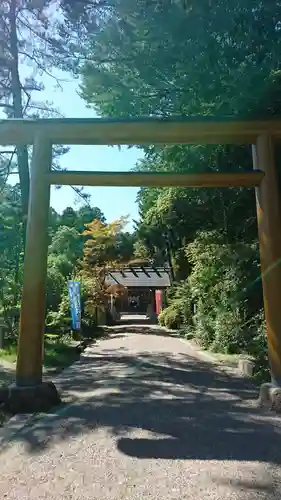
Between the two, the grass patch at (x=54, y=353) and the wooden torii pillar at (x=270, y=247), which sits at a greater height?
the wooden torii pillar at (x=270, y=247)

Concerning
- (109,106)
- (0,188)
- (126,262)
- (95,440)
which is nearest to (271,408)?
(95,440)

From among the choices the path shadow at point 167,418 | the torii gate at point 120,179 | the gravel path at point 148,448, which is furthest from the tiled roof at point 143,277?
the torii gate at point 120,179

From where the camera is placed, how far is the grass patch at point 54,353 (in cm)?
1023

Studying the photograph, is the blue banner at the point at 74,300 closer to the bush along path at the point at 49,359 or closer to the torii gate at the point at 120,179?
the bush along path at the point at 49,359

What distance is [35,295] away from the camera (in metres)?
5.85

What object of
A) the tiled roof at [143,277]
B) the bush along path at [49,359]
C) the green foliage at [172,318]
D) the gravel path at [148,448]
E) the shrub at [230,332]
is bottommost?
the gravel path at [148,448]

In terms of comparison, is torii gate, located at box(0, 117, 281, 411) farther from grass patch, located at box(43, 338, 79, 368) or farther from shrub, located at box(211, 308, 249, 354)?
shrub, located at box(211, 308, 249, 354)

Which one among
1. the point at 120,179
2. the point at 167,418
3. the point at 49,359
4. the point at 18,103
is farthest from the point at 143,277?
the point at 167,418

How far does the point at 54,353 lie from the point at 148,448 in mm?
7659

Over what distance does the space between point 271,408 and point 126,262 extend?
22839mm

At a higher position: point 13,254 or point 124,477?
point 13,254

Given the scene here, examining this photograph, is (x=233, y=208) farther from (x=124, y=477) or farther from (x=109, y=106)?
(x=124, y=477)

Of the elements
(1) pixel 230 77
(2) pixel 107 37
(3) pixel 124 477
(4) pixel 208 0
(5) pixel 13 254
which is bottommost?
(3) pixel 124 477

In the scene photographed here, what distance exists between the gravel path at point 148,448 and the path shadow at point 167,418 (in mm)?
11
